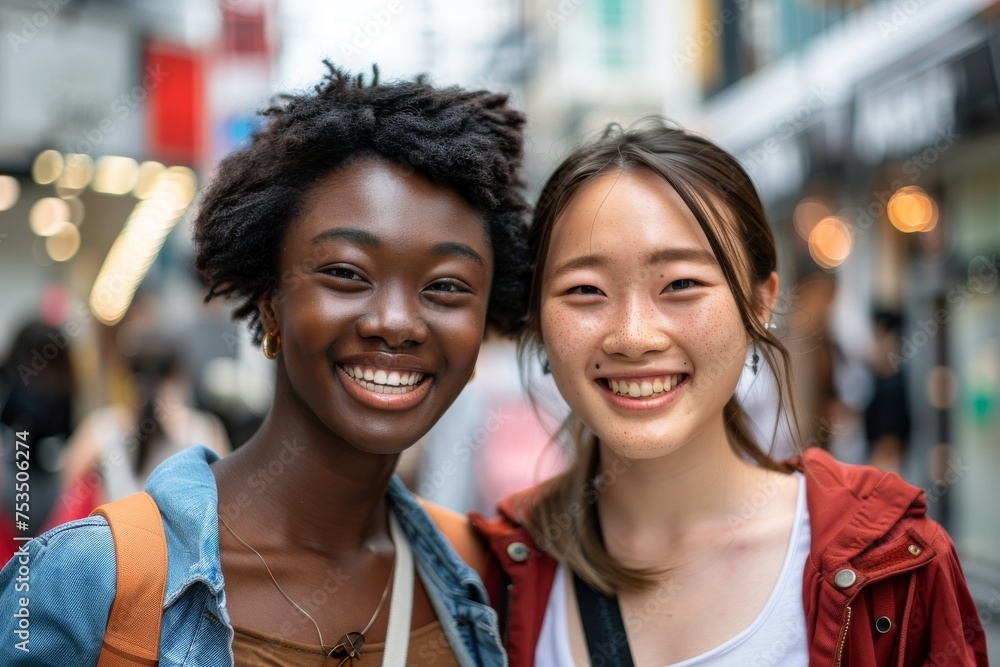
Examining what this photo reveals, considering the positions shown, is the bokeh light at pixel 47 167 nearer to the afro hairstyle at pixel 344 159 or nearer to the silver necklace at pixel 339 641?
the afro hairstyle at pixel 344 159

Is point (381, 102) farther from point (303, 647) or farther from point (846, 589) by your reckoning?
point (846, 589)

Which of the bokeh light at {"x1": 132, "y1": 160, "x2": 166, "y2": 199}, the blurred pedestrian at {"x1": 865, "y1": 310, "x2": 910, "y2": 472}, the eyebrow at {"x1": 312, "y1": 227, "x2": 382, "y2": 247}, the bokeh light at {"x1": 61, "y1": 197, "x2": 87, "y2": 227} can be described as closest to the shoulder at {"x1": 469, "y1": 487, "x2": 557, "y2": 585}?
the eyebrow at {"x1": 312, "y1": 227, "x2": 382, "y2": 247}

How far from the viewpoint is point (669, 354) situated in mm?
2232

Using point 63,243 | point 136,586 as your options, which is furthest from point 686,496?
point 63,243

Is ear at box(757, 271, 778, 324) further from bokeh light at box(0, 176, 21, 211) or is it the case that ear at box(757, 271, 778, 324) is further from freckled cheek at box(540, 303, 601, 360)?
bokeh light at box(0, 176, 21, 211)

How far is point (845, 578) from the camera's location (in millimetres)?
2092

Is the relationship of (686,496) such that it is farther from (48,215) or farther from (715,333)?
(48,215)

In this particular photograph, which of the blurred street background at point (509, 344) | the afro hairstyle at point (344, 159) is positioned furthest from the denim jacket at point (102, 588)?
the blurred street background at point (509, 344)

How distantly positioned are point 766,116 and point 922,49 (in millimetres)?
4206

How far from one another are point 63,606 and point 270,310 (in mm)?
773

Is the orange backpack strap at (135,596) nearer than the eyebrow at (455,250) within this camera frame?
Yes

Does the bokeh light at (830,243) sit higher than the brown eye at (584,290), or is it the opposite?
the bokeh light at (830,243)

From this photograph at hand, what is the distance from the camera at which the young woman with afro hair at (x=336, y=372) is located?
2.03 metres

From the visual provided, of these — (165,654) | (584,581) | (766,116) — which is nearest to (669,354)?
(584,581)
